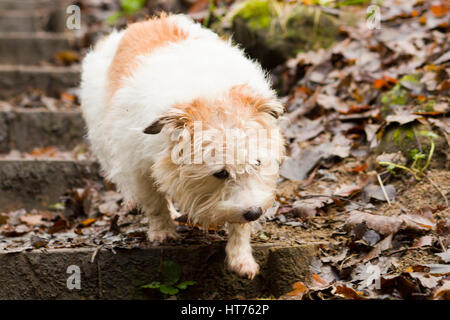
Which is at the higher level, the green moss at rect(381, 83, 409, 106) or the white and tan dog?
the green moss at rect(381, 83, 409, 106)

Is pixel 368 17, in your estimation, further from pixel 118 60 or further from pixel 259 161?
pixel 259 161

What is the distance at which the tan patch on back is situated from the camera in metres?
3.47

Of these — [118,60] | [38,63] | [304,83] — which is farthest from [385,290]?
[38,63]

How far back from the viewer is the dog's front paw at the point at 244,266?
10.2 feet

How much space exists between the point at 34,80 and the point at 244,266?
14.3 ft

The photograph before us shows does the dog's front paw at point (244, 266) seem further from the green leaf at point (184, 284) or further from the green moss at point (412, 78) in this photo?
the green moss at point (412, 78)

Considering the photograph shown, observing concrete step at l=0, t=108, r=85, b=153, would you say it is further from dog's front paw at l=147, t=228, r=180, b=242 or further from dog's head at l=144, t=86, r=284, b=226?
dog's head at l=144, t=86, r=284, b=226

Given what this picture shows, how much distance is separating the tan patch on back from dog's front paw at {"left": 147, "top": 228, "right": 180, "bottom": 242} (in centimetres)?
97

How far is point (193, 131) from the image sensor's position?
2732 millimetres

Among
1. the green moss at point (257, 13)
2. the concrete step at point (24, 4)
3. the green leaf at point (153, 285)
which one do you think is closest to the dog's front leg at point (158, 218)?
the green leaf at point (153, 285)

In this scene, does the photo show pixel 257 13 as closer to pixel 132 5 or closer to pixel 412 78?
pixel 412 78

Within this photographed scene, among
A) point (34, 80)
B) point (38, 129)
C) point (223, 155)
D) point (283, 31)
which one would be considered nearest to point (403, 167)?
point (223, 155)

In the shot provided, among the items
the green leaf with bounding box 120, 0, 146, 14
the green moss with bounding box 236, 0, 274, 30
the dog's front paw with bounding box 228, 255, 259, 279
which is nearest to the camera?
the dog's front paw with bounding box 228, 255, 259, 279

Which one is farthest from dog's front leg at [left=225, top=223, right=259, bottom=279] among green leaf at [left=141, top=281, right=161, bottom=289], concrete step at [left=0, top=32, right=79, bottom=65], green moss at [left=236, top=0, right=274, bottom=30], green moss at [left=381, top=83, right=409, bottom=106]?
concrete step at [left=0, top=32, right=79, bottom=65]
